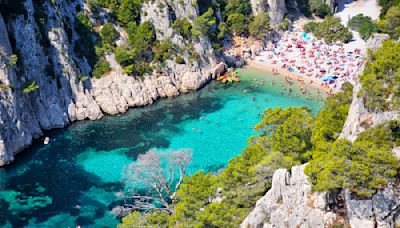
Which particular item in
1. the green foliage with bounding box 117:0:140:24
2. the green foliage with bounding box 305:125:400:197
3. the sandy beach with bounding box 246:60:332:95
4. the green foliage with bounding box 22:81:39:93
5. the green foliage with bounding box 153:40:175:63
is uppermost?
the green foliage with bounding box 117:0:140:24

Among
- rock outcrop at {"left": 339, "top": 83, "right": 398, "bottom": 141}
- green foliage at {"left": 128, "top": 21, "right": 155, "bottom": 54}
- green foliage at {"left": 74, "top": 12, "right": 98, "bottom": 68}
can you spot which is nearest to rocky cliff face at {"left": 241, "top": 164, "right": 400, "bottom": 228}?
rock outcrop at {"left": 339, "top": 83, "right": 398, "bottom": 141}

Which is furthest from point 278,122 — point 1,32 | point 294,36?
point 294,36

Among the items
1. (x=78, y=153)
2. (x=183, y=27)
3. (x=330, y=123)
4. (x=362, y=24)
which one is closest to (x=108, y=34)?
(x=183, y=27)

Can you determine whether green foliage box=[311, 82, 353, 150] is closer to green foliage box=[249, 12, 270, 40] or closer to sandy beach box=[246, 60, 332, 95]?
sandy beach box=[246, 60, 332, 95]

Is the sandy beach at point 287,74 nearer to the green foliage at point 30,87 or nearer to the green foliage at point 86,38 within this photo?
the green foliage at point 86,38

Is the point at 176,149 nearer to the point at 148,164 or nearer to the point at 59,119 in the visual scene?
the point at 148,164

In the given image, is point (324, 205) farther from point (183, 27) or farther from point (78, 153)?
point (183, 27)

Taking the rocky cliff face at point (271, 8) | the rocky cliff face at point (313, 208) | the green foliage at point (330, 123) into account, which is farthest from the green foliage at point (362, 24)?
the rocky cliff face at point (313, 208)
